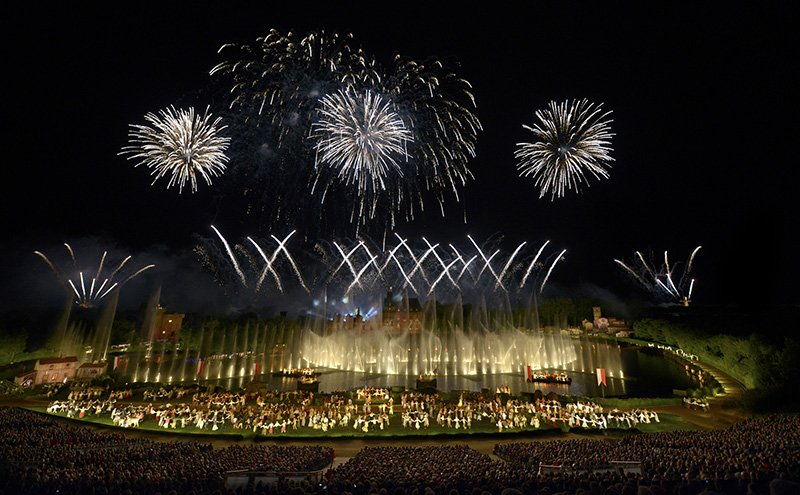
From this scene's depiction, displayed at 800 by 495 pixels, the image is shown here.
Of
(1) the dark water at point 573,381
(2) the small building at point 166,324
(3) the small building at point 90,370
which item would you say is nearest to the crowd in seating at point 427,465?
(1) the dark water at point 573,381

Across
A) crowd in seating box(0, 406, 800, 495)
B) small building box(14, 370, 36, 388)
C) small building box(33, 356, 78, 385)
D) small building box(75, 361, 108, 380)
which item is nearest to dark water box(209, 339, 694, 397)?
small building box(75, 361, 108, 380)

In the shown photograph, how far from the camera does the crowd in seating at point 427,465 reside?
1464cm

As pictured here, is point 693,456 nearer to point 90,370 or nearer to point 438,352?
point 438,352

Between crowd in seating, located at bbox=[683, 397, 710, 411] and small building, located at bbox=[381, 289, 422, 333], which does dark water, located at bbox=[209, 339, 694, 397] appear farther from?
small building, located at bbox=[381, 289, 422, 333]

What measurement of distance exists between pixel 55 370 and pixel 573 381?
8054 centimetres

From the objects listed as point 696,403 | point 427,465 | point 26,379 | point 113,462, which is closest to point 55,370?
point 26,379

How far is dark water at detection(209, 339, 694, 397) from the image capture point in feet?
184

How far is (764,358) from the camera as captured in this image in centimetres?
4800

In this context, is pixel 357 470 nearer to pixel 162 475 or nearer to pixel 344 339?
pixel 162 475

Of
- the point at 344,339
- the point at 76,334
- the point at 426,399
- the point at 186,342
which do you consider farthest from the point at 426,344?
the point at 76,334

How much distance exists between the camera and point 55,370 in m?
60.6

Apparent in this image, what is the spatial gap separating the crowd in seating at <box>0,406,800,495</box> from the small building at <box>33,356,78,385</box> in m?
39.7

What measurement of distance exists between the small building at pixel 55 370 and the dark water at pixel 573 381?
22.8 metres

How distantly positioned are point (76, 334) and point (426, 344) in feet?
285
